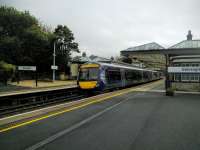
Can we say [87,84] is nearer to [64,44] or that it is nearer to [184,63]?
[184,63]

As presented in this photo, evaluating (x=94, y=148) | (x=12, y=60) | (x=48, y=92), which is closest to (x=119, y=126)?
(x=94, y=148)

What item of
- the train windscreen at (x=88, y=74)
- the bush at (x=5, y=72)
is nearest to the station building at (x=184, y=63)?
the train windscreen at (x=88, y=74)

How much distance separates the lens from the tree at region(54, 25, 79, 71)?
165ft

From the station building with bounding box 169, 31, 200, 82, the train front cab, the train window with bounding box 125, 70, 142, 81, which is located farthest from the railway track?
the station building with bounding box 169, 31, 200, 82

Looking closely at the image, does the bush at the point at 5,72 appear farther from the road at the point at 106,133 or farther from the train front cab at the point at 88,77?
the road at the point at 106,133

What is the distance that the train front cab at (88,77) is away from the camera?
61.2 ft

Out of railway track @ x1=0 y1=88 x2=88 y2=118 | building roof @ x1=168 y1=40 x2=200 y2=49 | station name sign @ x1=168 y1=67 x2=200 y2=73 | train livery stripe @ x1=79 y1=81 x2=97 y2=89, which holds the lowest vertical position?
railway track @ x1=0 y1=88 x2=88 y2=118

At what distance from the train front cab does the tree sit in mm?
31597

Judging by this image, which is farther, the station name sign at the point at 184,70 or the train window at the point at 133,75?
the train window at the point at 133,75

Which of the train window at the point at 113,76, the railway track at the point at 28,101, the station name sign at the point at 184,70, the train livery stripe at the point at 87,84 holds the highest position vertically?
the station name sign at the point at 184,70

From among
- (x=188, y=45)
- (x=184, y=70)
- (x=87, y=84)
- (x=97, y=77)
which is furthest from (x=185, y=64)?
(x=87, y=84)

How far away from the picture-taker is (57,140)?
19.8 ft

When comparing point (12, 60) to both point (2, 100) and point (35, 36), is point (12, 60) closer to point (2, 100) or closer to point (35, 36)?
point (35, 36)

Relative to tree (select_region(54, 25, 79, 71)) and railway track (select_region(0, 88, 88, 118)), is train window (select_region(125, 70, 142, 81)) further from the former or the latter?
tree (select_region(54, 25, 79, 71))
